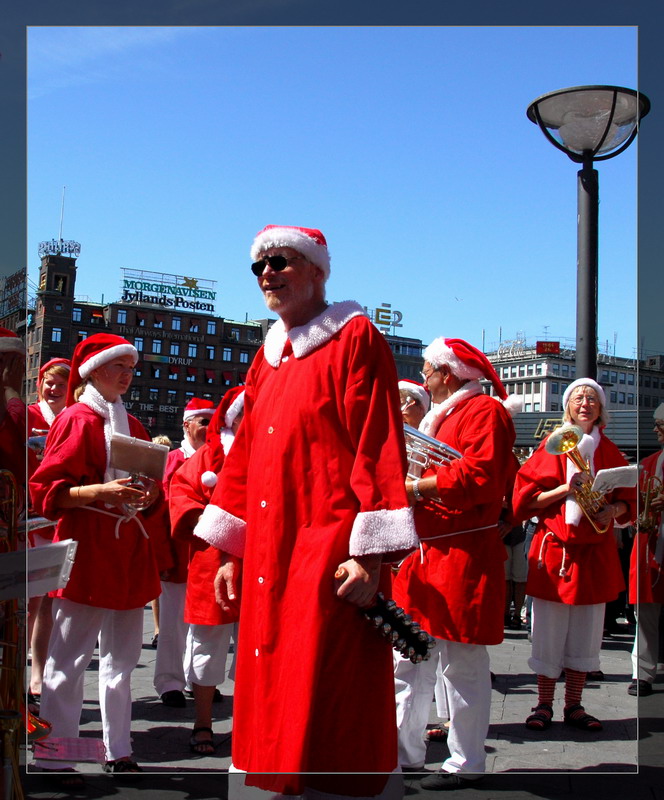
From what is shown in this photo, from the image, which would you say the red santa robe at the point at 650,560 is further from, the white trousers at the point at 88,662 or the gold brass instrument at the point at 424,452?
the white trousers at the point at 88,662

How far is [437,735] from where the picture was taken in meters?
4.63

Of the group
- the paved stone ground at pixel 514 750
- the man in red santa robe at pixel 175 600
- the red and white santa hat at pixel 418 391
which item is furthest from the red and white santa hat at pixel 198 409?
the paved stone ground at pixel 514 750

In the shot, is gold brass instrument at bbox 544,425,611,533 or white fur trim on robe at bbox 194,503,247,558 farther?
gold brass instrument at bbox 544,425,611,533

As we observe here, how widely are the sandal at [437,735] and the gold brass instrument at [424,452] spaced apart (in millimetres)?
1328

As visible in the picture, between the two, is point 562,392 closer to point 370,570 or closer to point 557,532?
point 557,532

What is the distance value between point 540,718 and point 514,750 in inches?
12.8

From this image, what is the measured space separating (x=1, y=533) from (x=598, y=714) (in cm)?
252

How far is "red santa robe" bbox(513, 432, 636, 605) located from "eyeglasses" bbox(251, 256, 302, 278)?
2248 mm

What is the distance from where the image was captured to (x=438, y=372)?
13.9 ft

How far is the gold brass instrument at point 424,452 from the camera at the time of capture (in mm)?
4147

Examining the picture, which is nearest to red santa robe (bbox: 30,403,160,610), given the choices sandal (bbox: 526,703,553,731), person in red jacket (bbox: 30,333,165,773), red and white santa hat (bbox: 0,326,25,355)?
person in red jacket (bbox: 30,333,165,773)

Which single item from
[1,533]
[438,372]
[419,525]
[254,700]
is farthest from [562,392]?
[1,533]

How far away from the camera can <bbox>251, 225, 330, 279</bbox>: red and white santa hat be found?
10.4 ft

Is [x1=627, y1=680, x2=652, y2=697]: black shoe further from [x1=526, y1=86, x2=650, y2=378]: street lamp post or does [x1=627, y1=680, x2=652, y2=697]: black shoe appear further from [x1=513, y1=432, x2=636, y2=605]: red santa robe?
[x1=526, y1=86, x2=650, y2=378]: street lamp post
